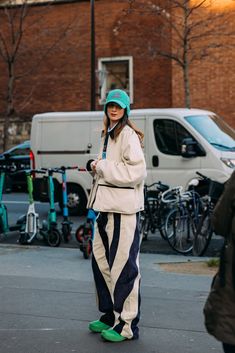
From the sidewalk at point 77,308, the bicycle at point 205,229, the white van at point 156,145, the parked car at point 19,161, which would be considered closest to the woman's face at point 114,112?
the sidewalk at point 77,308

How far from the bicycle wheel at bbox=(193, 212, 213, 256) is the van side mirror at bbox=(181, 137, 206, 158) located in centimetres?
355

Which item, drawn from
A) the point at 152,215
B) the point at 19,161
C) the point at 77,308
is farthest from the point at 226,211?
the point at 19,161

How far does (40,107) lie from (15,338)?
82.9 ft

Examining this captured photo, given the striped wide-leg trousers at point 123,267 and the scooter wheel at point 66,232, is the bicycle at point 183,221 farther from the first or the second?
the striped wide-leg trousers at point 123,267

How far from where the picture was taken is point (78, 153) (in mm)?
14594

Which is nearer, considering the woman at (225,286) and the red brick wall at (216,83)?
the woman at (225,286)

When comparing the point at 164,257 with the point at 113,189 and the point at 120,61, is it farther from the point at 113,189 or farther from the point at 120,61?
the point at 120,61

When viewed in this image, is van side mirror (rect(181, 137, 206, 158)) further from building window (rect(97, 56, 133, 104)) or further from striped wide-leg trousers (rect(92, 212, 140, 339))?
building window (rect(97, 56, 133, 104))

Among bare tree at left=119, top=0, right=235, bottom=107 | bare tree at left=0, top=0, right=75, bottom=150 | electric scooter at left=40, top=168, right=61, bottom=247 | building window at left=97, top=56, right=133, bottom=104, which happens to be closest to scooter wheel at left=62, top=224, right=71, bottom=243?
electric scooter at left=40, top=168, right=61, bottom=247

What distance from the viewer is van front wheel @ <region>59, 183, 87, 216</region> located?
14.5 metres

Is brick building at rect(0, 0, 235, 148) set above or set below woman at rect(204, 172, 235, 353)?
above

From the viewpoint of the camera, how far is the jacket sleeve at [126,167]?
5.09 m

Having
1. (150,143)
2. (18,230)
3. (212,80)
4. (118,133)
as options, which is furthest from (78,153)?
(212,80)

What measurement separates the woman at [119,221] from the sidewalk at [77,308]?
0.28 m
